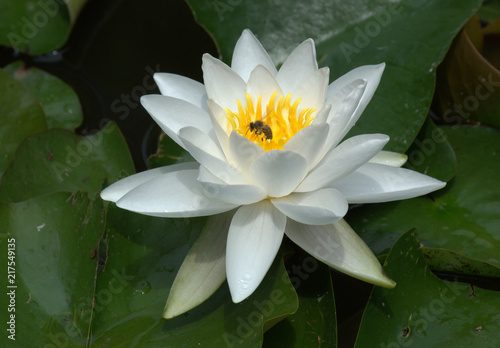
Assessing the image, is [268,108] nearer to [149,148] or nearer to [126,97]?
[149,148]

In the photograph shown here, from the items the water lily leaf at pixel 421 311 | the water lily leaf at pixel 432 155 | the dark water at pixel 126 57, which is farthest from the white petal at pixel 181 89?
the water lily leaf at pixel 432 155

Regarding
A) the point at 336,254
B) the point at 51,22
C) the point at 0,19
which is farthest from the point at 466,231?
the point at 0,19

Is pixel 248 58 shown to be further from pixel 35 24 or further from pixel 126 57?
pixel 35 24

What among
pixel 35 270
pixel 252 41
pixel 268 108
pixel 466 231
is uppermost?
pixel 252 41

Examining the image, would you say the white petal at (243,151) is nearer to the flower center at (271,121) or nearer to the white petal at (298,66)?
the flower center at (271,121)

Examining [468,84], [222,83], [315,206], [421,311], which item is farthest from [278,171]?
[468,84]

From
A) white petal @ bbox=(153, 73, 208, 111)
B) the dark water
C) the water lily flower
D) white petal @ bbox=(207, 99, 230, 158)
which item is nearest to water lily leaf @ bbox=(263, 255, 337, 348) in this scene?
the water lily flower
